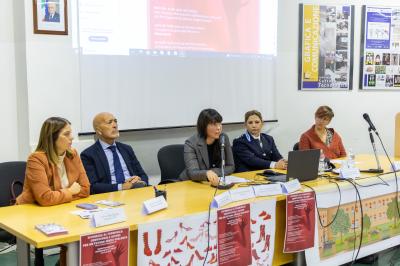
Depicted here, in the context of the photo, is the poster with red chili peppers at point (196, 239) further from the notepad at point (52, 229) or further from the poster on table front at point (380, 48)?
the poster on table front at point (380, 48)

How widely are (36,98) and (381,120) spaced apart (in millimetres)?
3885

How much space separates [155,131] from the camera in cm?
428

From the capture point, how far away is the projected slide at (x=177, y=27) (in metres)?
3.82

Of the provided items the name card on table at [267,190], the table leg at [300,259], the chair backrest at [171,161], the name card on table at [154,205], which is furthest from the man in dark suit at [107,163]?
the table leg at [300,259]

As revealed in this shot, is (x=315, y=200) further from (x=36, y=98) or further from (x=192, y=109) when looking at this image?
(x=36, y=98)

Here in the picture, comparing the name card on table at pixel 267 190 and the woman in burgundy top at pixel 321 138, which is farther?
the woman in burgundy top at pixel 321 138

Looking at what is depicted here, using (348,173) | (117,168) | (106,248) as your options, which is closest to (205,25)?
(117,168)

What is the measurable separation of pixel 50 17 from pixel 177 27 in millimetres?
1131

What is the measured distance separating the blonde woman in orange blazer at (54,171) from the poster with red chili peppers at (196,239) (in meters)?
0.65

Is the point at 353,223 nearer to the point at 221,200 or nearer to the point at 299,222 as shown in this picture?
the point at 299,222

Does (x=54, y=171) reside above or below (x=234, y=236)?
above

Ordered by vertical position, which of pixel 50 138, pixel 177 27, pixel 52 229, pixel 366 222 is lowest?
pixel 366 222

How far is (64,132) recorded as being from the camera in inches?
108

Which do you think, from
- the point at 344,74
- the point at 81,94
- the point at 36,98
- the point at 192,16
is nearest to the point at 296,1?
the point at 344,74
